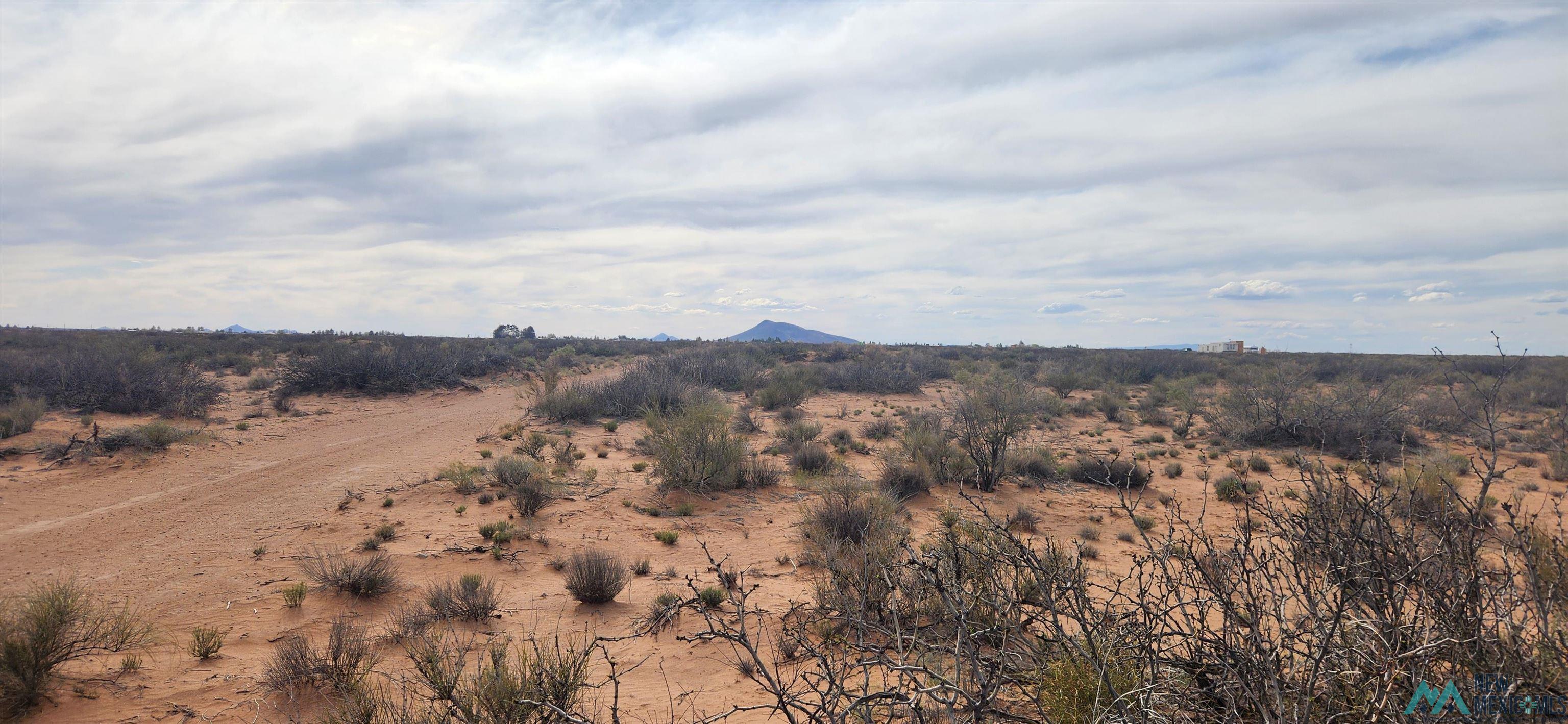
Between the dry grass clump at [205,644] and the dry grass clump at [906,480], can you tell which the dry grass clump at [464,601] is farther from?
the dry grass clump at [906,480]

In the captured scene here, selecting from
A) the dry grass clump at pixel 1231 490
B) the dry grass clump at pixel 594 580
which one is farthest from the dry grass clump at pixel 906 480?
the dry grass clump at pixel 594 580

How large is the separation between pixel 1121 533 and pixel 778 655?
6305 mm

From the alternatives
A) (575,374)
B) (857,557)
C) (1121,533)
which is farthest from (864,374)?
(857,557)

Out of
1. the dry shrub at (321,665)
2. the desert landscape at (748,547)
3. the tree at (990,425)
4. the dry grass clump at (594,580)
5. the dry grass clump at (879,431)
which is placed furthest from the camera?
the dry grass clump at (879,431)

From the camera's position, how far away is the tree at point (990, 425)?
12258 mm

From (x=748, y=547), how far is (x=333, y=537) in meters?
5.64

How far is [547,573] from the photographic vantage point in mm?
8047

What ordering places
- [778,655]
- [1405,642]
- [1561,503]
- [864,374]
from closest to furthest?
1. [1405,642]
2. [778,655]
3. [1561,503]
4. [864,374]

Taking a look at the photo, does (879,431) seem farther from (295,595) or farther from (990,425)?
(295,595)

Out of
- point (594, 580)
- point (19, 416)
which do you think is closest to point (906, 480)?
point (594, 580)

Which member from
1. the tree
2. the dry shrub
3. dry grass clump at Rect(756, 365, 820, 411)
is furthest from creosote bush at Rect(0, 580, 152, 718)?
dry grass clump at Rect(756, 365, 820, 411)

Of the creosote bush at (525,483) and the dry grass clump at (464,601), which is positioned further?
the creosote bush at (525,483)

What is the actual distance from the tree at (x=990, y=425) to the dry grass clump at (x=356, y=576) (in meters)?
8.37

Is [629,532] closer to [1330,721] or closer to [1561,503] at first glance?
[1330,721]
